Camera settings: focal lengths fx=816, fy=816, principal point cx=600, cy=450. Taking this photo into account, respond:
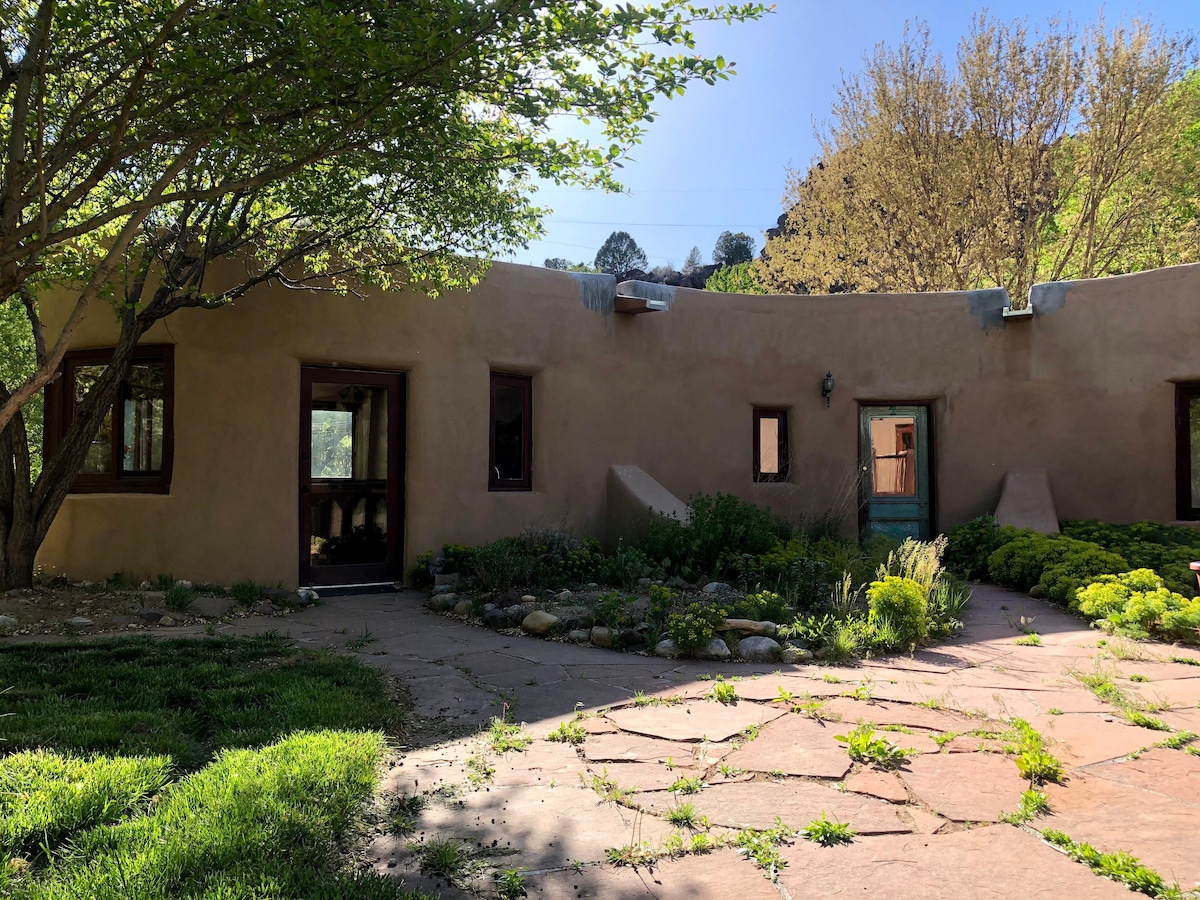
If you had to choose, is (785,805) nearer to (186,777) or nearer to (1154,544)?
(186,777)

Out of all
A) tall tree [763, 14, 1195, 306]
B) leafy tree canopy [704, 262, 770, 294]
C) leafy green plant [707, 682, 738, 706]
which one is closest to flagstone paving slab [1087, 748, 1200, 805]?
leafy green plant [707, 682, 738, 706]

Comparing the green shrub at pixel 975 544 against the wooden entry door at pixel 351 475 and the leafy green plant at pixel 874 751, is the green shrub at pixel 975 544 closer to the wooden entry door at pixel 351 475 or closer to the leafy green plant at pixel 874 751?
the leafy green plant at pixel 874 751

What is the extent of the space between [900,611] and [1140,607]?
1.76 meters

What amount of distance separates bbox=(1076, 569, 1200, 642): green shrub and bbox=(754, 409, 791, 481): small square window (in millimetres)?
4254

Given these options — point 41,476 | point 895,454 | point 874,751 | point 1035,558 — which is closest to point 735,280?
point 895,454

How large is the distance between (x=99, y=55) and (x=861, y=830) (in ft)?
18.9

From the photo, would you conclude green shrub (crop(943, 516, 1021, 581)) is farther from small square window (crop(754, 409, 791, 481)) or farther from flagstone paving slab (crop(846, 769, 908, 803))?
flagstone paving slab (crop(846, 769, 908, 803))

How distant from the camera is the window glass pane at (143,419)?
7.47 metres

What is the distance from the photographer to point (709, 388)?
32.6ft

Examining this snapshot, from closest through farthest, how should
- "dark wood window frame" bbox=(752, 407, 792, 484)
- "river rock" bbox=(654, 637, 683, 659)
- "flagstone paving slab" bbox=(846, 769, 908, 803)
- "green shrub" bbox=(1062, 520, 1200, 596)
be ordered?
1. "flagstone paving slab" bbox=(846, 769, 908, 803)
2. "river rock" bbox=(654, 637, 683, 659)
3. "green shrub" bbox=(1062, 520, 1200, 596)
4. "dark wood window frame" bbox=(752, 407, 792, 484)

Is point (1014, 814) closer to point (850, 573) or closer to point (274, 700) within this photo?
point (274, 700)

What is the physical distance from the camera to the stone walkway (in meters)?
2.24

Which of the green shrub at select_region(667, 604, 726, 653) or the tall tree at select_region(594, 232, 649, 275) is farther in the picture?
the tall tree at select_region(594, 232, 649, 275)

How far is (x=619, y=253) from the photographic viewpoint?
170 ft
